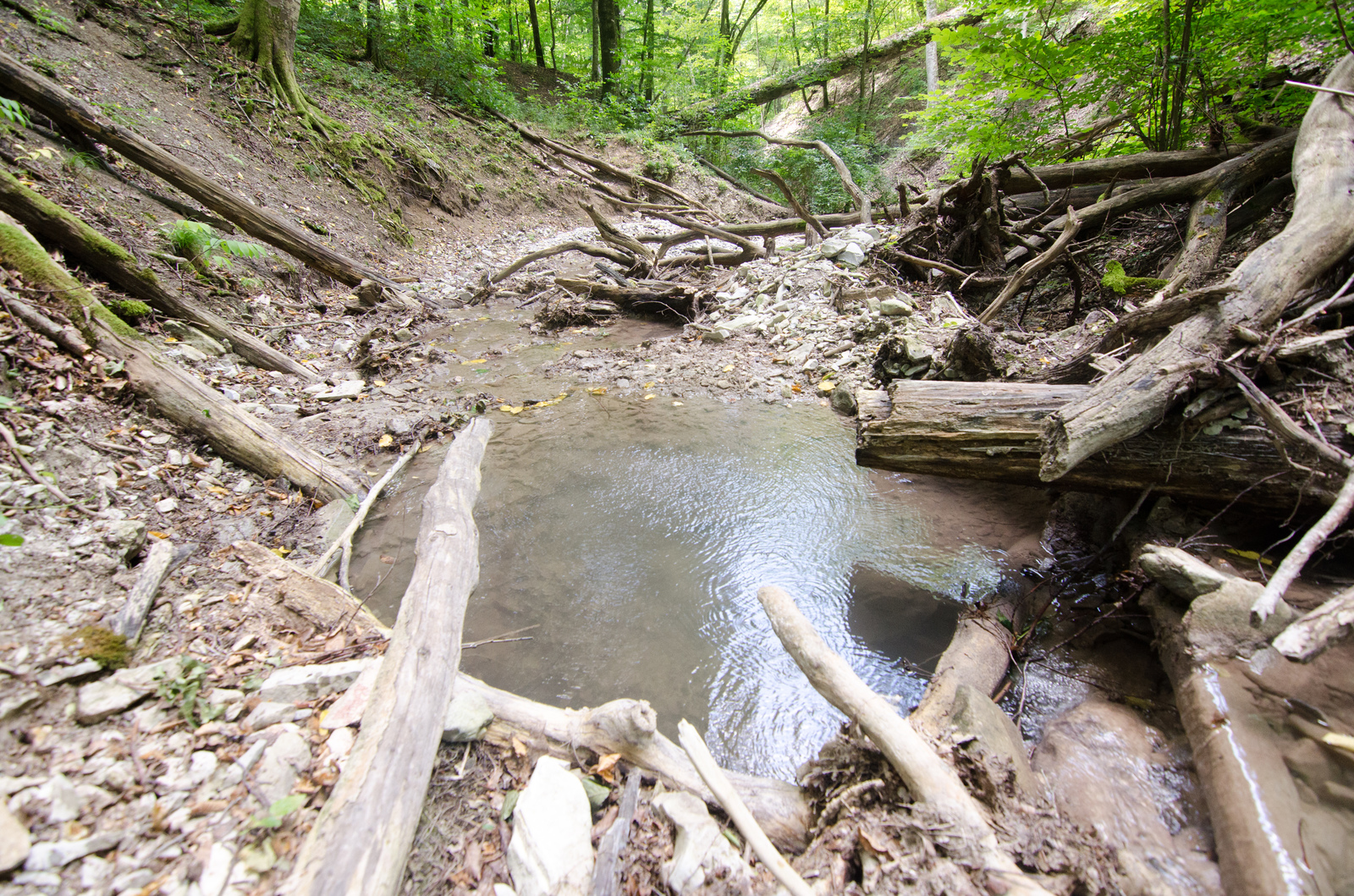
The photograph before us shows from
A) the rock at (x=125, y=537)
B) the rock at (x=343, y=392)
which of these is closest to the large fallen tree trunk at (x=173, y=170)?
the rock at (x=343, y=392)

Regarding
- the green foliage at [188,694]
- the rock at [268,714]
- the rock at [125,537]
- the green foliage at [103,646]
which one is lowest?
the rock at [268,714]

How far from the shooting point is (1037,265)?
4996 mm

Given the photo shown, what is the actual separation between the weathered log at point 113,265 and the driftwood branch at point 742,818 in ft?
16.4

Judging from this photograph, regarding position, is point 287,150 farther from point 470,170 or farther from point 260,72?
point 470,170

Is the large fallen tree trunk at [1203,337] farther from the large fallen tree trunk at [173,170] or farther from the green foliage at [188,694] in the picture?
the large fallen tree trunk at [173,170]

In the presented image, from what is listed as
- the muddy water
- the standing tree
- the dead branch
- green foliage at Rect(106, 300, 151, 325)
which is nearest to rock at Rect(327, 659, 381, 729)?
the muddy water

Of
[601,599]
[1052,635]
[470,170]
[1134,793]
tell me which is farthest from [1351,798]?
[470,170]

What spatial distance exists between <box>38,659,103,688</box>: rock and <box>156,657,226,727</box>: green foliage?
0.18 metres

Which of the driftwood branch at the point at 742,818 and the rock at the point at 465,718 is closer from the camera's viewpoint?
the driftwood branch at the point at 742,818

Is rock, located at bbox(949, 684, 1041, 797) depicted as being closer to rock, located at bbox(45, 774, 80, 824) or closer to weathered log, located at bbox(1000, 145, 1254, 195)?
rock, located at bbox(45, 774, 80, 824)

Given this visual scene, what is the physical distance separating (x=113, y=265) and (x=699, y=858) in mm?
5660

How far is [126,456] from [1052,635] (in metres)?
4.88

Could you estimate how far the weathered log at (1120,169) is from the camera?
4949mm

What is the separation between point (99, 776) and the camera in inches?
59.5
